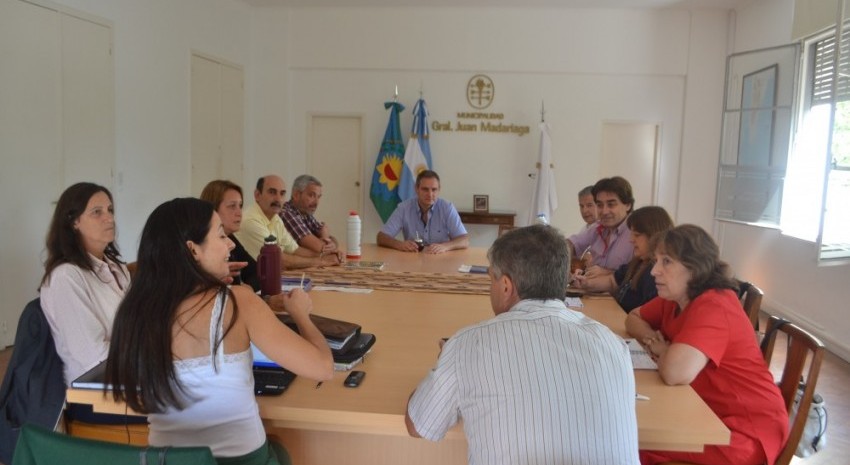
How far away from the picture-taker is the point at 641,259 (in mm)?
2684

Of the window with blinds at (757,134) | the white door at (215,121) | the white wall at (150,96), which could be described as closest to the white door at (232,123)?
the white door at (215,121)

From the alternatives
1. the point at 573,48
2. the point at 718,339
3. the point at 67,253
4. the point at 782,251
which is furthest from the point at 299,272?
the point at 573,48

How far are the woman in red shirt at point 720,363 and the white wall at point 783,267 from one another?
129 inches

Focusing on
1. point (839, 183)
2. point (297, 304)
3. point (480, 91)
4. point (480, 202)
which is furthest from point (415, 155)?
point (297, 304)

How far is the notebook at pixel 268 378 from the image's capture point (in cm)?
162

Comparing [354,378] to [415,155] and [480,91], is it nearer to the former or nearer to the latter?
[415,155]

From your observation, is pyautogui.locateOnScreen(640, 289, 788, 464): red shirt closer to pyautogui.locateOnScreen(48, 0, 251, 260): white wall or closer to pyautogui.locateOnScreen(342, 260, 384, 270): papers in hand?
pyautogui.locateOnScreen(342, 260, 384, 270): papers in hand

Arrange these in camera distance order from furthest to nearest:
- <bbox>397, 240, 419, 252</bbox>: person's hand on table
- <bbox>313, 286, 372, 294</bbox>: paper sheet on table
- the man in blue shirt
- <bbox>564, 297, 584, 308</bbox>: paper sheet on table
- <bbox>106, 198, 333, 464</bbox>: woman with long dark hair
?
the man in blue shirt, <bbox>397, 240, 419, 252</bbox>: person's hand on table, <bbox>313, 286, 372, 294</bbox>: paper sheet on table, <bbox>564, 297, 584, 308</bbox>: paper sheet on table, <bbox>106, 198, 333, 464</bbox>: woman with long dark hair

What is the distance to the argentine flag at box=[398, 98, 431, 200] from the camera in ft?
23.3

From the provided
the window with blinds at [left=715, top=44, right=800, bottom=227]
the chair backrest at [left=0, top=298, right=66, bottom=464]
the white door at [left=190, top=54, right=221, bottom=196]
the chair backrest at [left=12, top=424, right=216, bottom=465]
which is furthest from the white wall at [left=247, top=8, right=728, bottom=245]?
the chair backrest at [left=12, top=424, right=216, bottom=465]

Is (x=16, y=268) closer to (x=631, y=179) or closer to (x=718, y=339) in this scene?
(x=718, y=339)

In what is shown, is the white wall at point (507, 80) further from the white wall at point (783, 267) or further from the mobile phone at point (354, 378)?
the mobile phone at point (354, 378)

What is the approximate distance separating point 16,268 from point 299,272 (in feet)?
7.08

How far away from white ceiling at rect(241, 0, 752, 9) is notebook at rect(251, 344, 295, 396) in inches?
227
